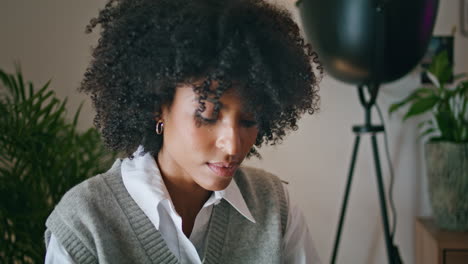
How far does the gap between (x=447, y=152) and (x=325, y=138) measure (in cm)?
53

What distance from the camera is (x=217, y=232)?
1.00 meters

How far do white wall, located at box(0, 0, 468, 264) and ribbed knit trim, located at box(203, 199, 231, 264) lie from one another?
941mm

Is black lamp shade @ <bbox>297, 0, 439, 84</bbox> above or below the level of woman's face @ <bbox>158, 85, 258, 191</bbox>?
above

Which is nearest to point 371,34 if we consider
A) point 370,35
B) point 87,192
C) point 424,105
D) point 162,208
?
point 370,35

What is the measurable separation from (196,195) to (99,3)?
50.4 inches

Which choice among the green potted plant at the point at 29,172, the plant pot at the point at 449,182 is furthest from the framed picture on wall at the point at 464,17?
the green potted plant at the point at 29,172

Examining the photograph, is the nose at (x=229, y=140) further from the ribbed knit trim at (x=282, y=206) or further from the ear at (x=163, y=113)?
the ribbed knit trim at (x=282, y=206)

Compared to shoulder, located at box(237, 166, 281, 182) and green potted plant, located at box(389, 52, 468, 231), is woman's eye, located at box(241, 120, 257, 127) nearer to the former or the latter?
shoulder, located at box(237, 166, 281, 182)

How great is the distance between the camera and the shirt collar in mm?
928

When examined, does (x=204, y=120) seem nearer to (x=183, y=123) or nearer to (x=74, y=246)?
(x=183, y=123)

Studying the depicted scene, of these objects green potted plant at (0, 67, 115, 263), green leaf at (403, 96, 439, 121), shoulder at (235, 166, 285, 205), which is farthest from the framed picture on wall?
green potted plant at (0, 67, 115, 263)

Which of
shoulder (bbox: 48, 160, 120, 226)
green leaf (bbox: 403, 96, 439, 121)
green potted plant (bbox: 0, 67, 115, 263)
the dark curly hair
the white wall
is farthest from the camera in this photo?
the white wall

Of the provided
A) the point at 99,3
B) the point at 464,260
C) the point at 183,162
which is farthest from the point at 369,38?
the point at 99,3

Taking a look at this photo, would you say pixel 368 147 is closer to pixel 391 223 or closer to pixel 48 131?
pixel 391 223
